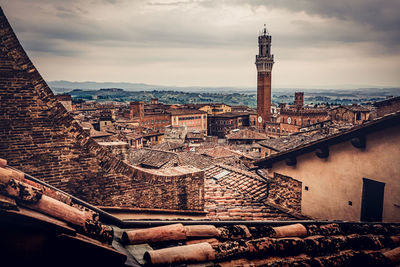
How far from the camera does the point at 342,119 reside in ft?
181

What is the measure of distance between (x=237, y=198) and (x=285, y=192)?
1.53 m

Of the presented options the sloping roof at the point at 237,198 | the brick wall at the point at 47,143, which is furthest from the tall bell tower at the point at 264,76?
the brick wall at the point at 47,143

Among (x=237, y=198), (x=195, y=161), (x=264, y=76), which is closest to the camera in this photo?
(x=237, y=198)

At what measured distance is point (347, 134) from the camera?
22.7 ft

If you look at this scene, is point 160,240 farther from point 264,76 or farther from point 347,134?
point 264,76

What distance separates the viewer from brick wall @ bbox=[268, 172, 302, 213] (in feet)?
27.8

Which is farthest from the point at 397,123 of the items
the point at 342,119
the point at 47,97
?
the point at 342,119

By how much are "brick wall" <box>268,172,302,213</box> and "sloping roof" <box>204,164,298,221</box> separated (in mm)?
259

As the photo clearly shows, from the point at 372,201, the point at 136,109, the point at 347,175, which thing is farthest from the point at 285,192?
the point at 136,109

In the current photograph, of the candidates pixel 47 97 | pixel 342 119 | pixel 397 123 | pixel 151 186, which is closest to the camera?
pixel 47 97

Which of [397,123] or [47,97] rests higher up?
[47,97]

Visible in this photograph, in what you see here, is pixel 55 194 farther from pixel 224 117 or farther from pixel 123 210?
pixel 224 117

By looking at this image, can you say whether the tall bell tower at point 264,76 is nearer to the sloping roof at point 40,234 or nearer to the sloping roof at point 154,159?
the sloping roof at point 154,159

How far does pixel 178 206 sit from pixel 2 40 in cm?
512
